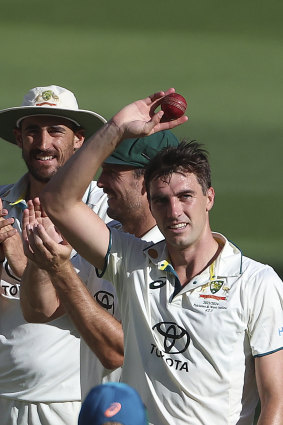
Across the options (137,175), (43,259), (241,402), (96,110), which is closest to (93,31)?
(96,110)

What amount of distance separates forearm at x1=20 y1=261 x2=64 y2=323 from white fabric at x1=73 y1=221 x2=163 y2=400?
0.12 metres

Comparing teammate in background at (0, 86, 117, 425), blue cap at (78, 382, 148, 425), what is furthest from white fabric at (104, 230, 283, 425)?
teammate in background at (0, 86, 117, 425)

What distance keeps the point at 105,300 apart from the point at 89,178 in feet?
1.87

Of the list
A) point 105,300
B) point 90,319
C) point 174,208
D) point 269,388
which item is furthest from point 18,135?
point 269,388

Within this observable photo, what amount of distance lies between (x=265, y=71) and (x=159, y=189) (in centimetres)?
223

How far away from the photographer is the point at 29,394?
3.86 metres

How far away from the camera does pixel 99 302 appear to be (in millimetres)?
3484

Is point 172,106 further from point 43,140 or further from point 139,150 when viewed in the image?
point 43,140

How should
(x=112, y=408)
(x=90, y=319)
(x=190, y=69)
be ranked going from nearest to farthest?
(x=112, y=408) < (x=90, y=319) < (x=190, y=69)

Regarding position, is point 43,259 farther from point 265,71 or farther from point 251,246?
point 265,71

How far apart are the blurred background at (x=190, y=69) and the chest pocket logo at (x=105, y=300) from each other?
164 cm

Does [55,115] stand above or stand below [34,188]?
above

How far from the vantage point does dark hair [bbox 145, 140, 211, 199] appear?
3.17 metres

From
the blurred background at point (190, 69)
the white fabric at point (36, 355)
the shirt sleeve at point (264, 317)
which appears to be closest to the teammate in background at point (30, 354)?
the white fabric at point (36, 355)
